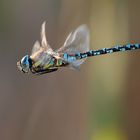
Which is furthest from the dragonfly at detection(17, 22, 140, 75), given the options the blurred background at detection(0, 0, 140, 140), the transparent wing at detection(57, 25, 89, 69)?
the blurred background at detection(0, 0, 140, 140)

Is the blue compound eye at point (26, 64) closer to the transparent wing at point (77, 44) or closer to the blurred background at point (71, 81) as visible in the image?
the transparent wing at point (77, 44)

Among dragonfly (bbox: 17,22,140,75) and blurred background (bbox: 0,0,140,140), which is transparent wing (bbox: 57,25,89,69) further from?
blurred background (bbox: 0,0,140,140)

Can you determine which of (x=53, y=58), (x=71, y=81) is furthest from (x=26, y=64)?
(x=71, y=81)

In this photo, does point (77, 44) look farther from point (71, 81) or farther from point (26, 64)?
point (71, 81)

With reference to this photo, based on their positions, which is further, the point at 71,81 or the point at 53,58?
the point at 71,81

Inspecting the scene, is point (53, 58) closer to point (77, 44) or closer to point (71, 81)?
point (77, 44)

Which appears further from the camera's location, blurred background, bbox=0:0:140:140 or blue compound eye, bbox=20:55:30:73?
blurred background, bbox=0:0:140:140

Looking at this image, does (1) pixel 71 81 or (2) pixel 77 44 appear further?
(1) pixel 71 81

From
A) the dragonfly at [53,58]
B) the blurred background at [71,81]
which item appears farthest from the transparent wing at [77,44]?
the blurred background at [71,81]
